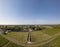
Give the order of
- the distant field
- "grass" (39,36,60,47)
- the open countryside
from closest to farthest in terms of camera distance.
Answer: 1. "grass" (39,36,60,47)
2. the open countryside
3. the distant field

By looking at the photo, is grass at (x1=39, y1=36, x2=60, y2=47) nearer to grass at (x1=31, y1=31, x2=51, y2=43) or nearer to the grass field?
the grass field

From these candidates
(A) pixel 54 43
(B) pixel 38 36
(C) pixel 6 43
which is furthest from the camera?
(C) pixel 6 43

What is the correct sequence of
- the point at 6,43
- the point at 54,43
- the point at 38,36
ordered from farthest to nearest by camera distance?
the point at 6,43, the point at 38,36, the point at 54,43

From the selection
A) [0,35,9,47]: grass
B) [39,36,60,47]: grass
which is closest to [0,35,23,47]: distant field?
[0,35,9,47]: grass

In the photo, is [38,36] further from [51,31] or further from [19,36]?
[19,36]

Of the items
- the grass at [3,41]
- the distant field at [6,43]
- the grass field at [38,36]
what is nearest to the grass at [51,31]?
the grass field at [38,36]

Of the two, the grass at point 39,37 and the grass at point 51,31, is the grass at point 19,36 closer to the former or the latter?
the grass at point 39,37

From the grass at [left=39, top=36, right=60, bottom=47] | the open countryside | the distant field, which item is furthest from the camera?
the distant field

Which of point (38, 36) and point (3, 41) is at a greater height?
point (38, 36)

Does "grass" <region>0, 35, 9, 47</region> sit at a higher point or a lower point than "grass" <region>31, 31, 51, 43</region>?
lower

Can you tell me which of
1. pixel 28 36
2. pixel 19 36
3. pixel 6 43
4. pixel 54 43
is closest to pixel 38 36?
pixel 28 36

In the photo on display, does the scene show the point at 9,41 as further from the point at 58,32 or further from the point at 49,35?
the point at 58,32

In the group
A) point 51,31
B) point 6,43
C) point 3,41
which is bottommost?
point 6,43
